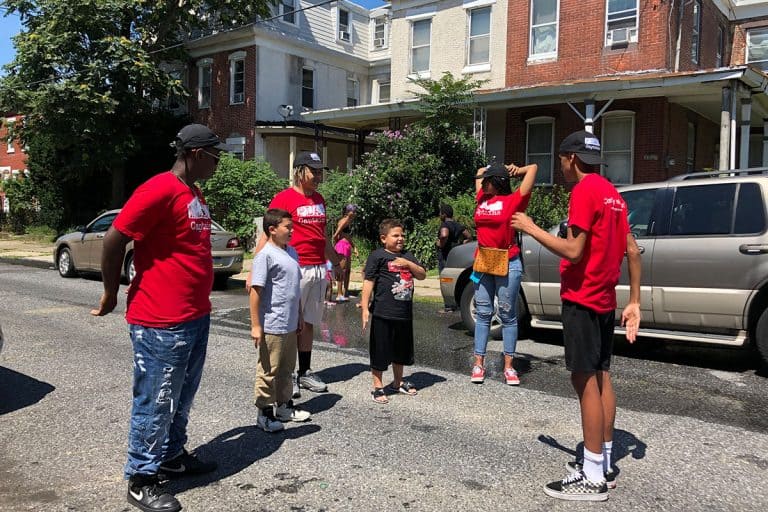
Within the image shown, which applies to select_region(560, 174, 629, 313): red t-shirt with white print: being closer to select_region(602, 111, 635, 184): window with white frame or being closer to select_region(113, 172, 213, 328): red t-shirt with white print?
select_region(113, 172, 213, 328): red t-shirt with white print

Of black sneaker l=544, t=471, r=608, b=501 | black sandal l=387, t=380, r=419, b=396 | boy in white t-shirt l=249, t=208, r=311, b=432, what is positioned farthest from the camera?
black sandal l=387, t=380, r=419, b=396

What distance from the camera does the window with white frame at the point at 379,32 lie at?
1164 inches

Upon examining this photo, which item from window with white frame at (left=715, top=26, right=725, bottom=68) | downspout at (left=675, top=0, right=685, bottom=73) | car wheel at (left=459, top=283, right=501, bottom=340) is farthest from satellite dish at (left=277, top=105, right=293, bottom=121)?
car wheel at (left=459, top=283, right=501, bottom=340)

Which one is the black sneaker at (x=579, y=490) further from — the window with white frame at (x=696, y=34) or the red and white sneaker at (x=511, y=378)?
the window with white frame at (x=696, y=34)

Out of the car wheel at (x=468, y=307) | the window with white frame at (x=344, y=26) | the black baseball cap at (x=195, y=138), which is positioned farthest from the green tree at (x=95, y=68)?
the black baseball cap at (x=195, y=138)

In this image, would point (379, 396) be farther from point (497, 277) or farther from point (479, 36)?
point (479, 36)

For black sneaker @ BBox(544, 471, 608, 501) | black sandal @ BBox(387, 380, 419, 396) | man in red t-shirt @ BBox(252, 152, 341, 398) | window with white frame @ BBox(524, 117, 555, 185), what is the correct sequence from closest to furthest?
1. black sneaker @ BBox(544, 471, 608, 501)
2. man in red t-shirt @ BBox(252, 152, 341, 398)
3. black sandal @ BBox(387, 380, 419, 396)
4. window with white frame @ BBox(524, 117, 555, 185)

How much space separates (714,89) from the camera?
14.6 metres

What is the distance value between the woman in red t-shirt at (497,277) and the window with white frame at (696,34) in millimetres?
15730

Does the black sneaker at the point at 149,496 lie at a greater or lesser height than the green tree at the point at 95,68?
lesser

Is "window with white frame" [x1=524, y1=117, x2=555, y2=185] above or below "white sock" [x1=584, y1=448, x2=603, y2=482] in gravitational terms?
above

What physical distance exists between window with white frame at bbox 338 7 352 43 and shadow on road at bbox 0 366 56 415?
24.9 meters

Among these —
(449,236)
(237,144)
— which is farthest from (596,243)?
(237,144)

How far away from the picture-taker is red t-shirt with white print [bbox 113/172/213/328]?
10.7 feet
